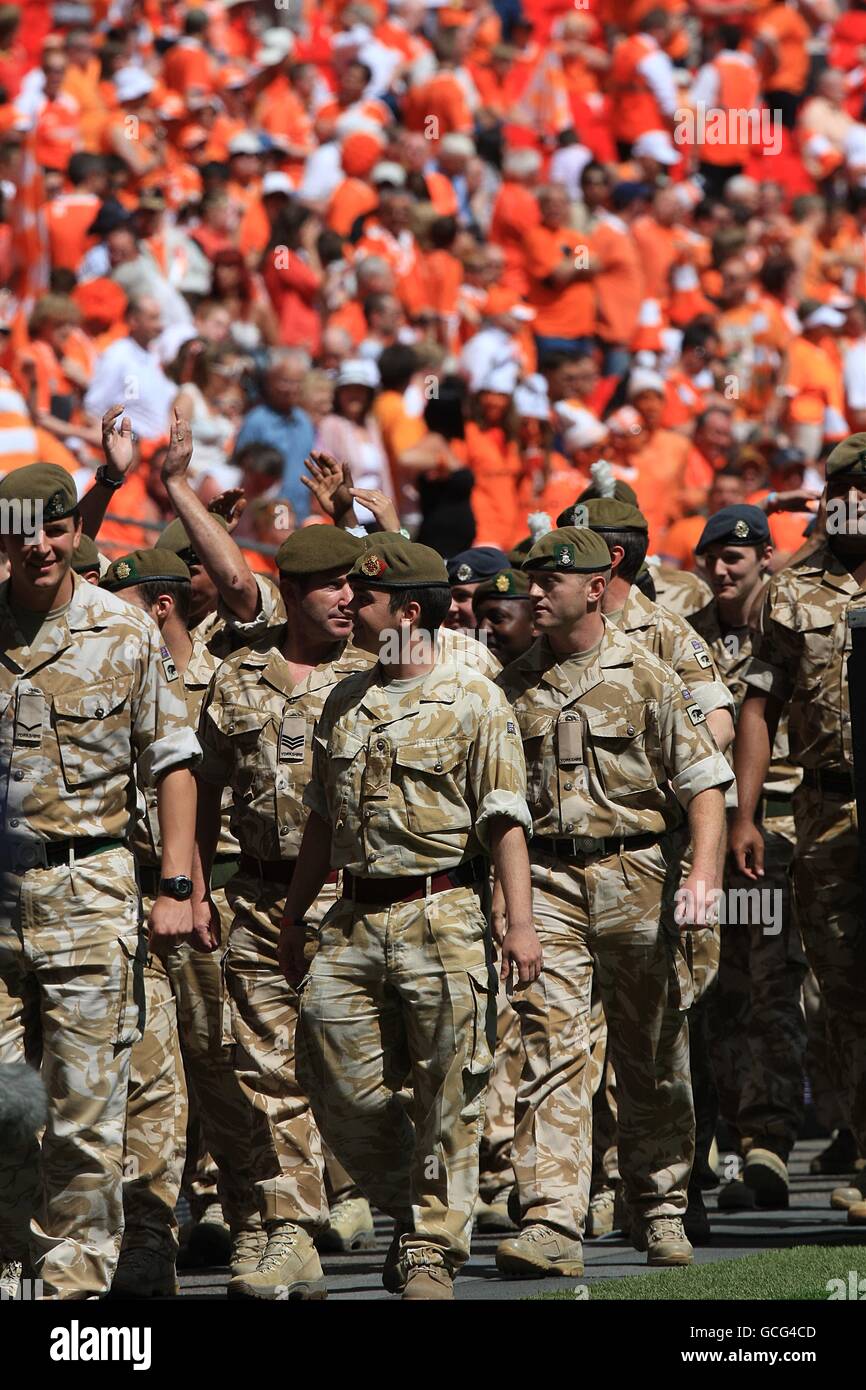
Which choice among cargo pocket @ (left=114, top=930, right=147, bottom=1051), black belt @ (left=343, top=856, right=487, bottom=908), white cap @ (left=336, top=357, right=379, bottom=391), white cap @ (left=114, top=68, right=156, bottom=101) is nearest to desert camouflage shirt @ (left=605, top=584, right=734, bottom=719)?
black belt @ (left=343, top=856, right=487, bottom=908)

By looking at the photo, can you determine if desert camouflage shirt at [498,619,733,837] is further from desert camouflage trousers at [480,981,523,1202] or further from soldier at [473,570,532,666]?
soldier at [473,570,532,666]

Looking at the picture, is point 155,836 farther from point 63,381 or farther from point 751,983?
point 63,381

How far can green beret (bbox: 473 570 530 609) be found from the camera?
10.0 m

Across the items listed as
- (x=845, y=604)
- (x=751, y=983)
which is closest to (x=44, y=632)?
(x=845, y=604)

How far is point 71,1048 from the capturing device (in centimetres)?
712

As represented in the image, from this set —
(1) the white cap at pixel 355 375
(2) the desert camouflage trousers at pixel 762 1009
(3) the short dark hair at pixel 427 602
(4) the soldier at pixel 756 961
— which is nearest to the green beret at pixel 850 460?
(4) the soldier at pixel 756 961

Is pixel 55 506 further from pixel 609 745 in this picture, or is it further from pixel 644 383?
pixel 644 383

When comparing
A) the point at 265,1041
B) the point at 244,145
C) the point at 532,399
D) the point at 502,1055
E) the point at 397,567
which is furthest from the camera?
the point at 244,145

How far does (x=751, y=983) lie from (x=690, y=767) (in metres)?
2.17

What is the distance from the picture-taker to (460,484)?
13.9 meters

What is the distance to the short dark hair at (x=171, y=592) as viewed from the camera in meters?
8.98

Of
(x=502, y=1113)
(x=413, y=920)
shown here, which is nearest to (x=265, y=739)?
(x=413, y=920)

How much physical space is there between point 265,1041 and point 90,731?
1568mm

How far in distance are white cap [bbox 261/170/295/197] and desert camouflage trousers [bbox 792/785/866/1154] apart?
9.81m
